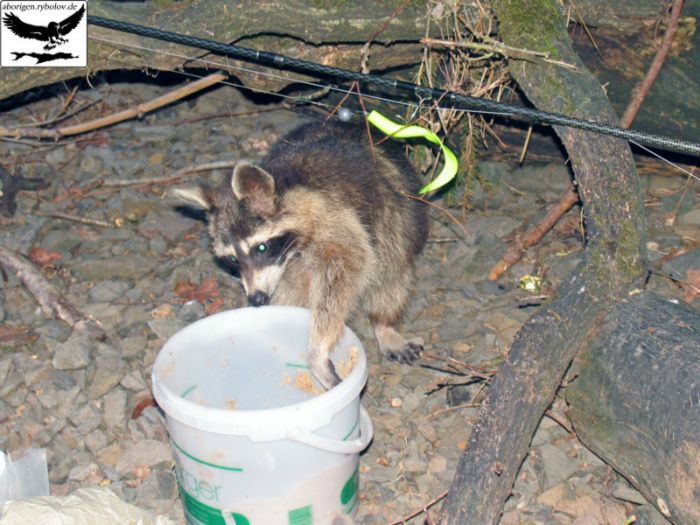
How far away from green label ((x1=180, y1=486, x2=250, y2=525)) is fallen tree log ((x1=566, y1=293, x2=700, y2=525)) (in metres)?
1.09

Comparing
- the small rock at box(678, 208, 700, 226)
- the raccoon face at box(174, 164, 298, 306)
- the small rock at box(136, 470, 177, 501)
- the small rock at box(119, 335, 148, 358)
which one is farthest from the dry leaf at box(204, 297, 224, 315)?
the small rock at box(678, 208, 700, 226)

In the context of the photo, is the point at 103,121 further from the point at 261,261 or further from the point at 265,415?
the point at 265,415

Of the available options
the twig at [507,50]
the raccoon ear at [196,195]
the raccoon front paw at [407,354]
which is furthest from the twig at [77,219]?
the twig at [507,50]

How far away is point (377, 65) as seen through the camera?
3.59 meters

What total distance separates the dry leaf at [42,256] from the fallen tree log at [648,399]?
7.61 ft

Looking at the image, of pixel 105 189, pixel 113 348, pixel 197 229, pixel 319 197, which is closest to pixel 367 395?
pixel 319 197

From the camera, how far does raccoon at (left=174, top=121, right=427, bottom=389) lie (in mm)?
2922

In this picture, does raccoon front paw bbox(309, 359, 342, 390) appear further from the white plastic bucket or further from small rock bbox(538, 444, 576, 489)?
small rock bbox(538, 444, 576, 489)

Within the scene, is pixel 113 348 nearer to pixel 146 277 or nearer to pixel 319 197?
pixel 146 277

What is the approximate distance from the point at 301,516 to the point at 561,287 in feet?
3.39

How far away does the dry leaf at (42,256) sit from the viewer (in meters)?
3.93

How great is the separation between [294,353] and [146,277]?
1157mm

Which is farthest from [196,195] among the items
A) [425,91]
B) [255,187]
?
[425,91]

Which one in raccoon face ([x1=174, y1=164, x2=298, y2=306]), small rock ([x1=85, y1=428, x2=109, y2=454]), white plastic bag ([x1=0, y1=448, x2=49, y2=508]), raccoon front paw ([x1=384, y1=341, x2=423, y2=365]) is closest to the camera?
white plastic bag ([x1=0, y1=448, x2=49, y2=508])
